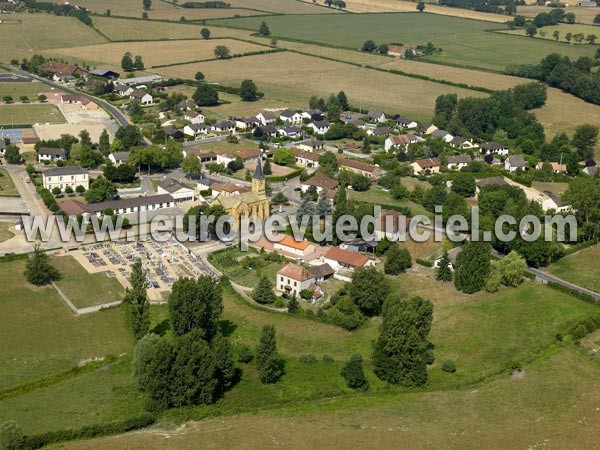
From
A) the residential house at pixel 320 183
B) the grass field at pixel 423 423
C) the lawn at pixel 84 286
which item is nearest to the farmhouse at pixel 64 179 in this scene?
the lawn at pixel 84 286

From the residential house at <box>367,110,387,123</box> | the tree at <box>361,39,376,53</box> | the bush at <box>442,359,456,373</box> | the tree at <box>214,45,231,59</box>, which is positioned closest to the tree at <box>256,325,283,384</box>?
the bush at <box>442,359,456,373</box>

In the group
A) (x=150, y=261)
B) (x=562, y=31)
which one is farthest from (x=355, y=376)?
(x=562, y=31)

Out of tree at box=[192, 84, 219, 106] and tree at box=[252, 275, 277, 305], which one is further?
tree at box=[192, 84, 219, 106]

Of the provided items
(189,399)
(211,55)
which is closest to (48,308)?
(189,399)

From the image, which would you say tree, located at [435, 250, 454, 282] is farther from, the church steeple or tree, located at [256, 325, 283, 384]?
the church steeple

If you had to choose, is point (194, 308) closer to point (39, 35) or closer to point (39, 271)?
point (39, 271)

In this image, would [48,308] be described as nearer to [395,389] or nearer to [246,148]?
[395,389]

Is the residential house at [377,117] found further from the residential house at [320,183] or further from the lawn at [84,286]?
the lawn at [84,286]
